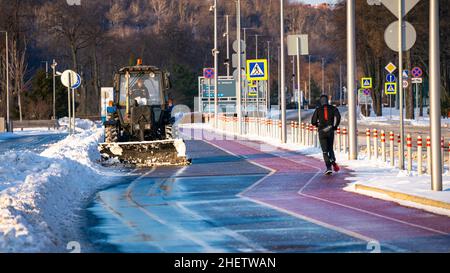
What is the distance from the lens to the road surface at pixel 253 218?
11.6m

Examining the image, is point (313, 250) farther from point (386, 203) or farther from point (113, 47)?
point (113, 47)

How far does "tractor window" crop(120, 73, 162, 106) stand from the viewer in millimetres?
30516

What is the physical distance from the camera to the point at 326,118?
23.7 meters

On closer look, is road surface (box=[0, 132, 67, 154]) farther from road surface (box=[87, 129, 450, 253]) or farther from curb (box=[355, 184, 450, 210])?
curb (box=[355, 184, 450, 210])

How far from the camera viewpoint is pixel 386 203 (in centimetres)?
1664

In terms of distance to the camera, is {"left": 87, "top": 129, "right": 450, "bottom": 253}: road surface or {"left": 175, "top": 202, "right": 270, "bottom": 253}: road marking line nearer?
{"left": 175, "top": 202, "right": 270, "bottom": 253}: road marking line

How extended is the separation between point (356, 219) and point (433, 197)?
2514 mm

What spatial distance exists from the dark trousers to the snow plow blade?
5.42 meters

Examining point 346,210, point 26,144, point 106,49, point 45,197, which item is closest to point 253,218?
point 346,210

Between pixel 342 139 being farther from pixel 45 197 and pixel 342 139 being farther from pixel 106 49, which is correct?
pixel 106 49

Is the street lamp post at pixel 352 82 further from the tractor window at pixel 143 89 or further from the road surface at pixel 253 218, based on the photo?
the tractor window at pixel 143 89

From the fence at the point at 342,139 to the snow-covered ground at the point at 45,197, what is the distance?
7.48 meters

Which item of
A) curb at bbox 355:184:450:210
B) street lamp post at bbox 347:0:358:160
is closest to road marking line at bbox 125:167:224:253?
curb at bbox 355:184:450:210

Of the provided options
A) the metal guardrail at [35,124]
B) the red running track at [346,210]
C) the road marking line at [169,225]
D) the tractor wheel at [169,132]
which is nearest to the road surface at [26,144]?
the tractor wheel at [169,132]
